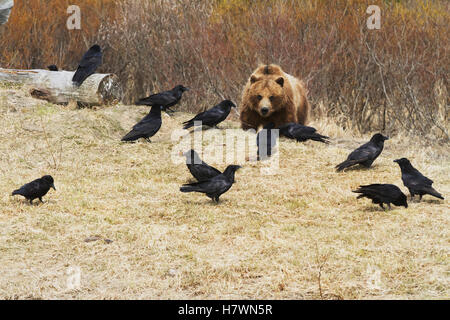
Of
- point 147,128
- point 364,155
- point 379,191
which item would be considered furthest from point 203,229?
point 147,128

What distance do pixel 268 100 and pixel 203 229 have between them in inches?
175

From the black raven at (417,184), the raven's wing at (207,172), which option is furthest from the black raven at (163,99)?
the black raven at (417,184)

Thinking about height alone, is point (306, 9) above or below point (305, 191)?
above

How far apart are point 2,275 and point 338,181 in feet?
15.2

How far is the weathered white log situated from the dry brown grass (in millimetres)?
1238

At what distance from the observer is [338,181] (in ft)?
27.1

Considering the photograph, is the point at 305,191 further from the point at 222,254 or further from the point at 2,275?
the point at 2,275

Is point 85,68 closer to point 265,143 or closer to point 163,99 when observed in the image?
point 163,99

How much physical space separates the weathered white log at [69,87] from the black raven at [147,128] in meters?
1.91

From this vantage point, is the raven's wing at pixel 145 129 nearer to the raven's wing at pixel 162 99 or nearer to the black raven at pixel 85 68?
the raven's wing at pixel 162 99

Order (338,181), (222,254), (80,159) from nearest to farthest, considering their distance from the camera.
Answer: (222,254)
(338,181)
(80,159)

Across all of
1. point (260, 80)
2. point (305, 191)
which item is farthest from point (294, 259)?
point (260, 80)

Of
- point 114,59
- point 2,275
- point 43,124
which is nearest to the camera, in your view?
point 2,275

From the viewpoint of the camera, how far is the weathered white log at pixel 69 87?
1141 cm
